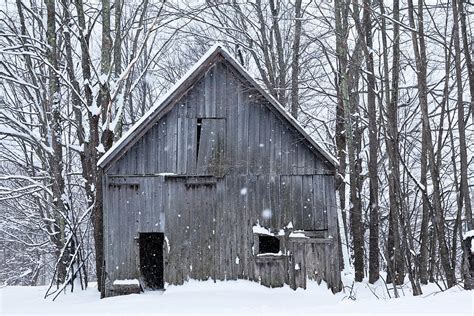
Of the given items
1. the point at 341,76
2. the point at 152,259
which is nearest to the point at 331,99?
the point at 341,76

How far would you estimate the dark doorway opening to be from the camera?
1870cm

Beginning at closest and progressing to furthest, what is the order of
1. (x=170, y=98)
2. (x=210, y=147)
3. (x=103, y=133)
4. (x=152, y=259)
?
1. (x=170, y=98)
2. (x=210, y=147)
3. (x=103, y=133)
4. (x=152, y=259)

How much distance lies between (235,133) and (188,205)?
2167 millimetres

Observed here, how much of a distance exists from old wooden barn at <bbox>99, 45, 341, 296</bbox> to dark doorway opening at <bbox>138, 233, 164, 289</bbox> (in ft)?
15.8

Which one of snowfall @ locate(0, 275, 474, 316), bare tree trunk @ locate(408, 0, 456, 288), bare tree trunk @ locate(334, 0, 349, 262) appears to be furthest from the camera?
bare tree trunk @ locate(334, 0, 349, 262)

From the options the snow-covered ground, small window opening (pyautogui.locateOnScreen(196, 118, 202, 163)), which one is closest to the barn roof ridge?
small window opening (pyautogui.locateOnScreen(196, 118, 202, 163))

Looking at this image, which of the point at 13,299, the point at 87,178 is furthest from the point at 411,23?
the point at 13,299

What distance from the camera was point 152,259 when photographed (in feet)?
63.1

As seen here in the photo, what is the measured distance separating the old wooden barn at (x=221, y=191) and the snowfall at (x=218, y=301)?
33 centimetres

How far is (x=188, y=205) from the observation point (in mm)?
13914

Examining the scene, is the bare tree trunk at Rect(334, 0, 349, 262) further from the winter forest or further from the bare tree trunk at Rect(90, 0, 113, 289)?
the bare tree trunk at Rect(90, 0, 113, 289)

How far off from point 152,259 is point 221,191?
21.0 ft

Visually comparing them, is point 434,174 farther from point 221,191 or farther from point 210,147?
point 210,147

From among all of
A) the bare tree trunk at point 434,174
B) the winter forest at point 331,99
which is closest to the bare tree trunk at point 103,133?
the winter forest at point 331,99
